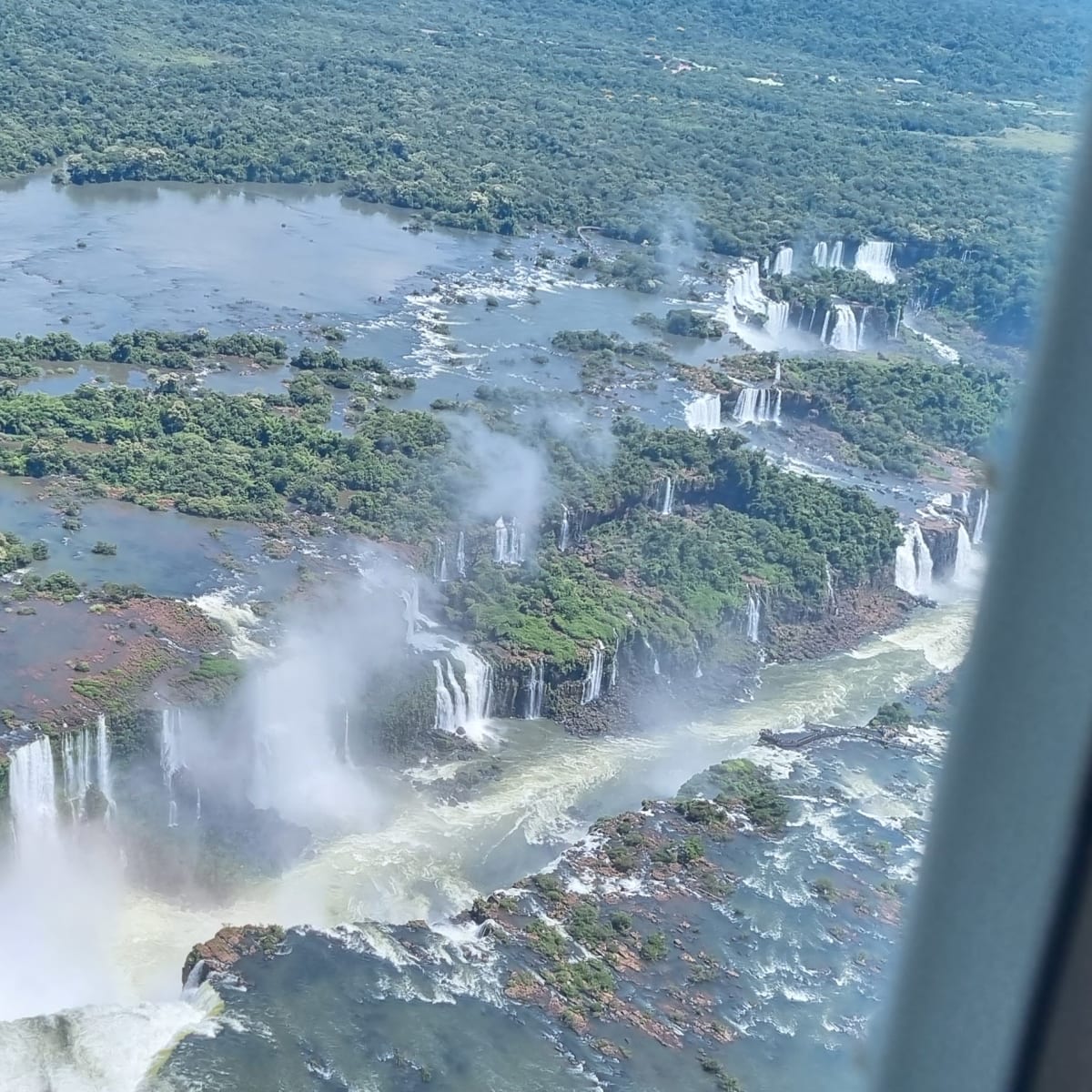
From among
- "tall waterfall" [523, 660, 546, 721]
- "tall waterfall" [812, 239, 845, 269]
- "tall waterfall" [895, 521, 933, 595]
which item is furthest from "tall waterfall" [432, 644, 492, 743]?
"tall waterfall" [812, 239, 845, 269]

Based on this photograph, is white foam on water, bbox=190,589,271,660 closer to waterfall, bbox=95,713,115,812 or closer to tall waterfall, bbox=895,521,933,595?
waterfall, bbox=95,713,115,812

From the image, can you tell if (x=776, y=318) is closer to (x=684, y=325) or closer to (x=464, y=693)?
(x=684, y=325)

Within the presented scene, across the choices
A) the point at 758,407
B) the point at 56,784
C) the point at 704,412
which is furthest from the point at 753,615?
the point at 56,784

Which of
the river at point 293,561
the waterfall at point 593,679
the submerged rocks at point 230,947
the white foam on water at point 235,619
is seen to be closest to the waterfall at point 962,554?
the river at point 293,561

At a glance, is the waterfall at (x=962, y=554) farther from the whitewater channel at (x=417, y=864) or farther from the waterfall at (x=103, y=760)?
the waterfall at (x=103, y=760)

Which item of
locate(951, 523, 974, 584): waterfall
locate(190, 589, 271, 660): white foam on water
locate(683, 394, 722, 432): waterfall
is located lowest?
locate(951, 523, 974, 584): waterfall

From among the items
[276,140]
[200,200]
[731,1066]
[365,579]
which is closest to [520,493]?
[365,579]
